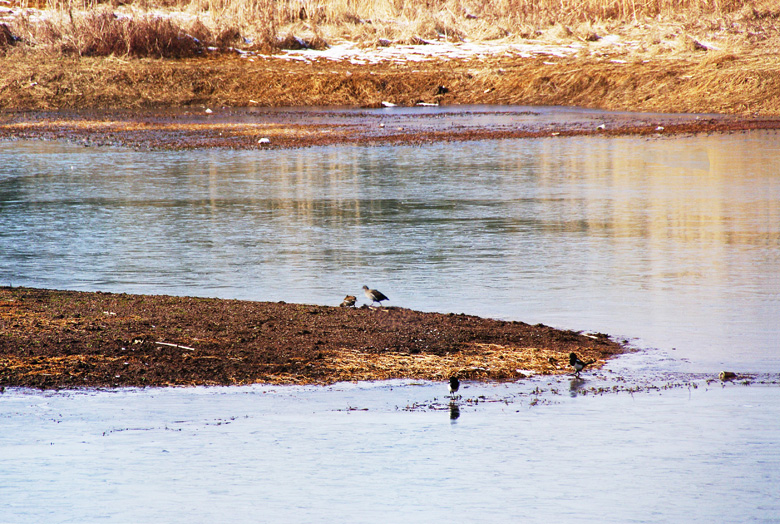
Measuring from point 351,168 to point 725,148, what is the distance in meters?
11.2

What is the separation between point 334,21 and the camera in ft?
201

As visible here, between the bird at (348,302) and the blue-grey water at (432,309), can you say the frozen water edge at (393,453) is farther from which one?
the bird at (348,302)

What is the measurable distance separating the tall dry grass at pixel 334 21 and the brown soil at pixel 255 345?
1863 inches

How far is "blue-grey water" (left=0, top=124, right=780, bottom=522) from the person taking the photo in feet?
20.1

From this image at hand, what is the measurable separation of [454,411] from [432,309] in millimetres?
3566

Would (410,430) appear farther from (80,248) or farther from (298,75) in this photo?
(298,75)

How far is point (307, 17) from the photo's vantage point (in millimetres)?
62000

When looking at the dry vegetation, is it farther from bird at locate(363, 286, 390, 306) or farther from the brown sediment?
bird at locate(363, 286, 390, 306)

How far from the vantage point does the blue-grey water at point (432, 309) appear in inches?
241

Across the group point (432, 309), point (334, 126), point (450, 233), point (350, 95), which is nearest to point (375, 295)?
point (432, 309)

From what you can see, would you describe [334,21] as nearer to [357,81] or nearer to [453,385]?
[357,81]


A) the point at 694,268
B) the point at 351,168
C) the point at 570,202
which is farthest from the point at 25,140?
the point at 694,268

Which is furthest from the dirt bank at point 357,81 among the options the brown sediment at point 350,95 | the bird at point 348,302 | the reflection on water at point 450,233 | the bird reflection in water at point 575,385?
the bird reflection in water at point 575,385

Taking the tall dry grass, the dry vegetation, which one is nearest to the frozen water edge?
the dry vegetation
